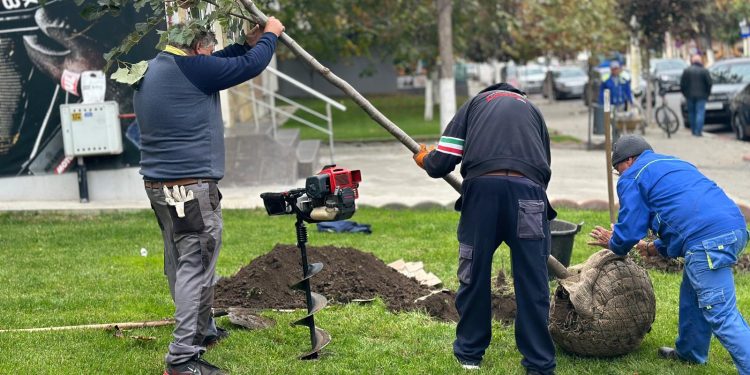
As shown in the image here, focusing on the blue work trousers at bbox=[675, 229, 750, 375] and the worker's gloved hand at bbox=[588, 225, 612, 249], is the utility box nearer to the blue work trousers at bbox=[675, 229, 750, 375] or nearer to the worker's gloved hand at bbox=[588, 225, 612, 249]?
the worker's gloved hand at bbox=[588, 225, 612, 249]

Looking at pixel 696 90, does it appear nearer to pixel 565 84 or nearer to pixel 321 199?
pixel 321 199

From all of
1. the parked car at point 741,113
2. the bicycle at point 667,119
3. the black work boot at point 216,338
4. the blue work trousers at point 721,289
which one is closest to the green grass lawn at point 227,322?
→ the black work boot at point 216,338

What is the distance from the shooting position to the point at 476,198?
562cm

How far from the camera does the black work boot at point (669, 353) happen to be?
20.2 ft

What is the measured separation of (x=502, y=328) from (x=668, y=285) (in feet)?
6.36

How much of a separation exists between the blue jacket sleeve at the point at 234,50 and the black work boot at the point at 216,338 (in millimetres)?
1800

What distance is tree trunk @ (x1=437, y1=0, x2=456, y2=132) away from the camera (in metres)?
20.7

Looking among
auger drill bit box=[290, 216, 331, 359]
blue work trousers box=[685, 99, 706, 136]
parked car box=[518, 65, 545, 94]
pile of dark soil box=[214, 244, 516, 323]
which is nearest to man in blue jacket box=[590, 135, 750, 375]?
pile of dark soil box=[214, 244, 516, 323]

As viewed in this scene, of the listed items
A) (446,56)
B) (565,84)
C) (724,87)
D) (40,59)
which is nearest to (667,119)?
(724,87)

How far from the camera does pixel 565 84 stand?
41.7 metres

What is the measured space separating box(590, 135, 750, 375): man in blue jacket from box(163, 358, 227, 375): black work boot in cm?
243

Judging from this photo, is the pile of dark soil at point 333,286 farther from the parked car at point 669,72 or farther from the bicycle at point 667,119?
the parked car at point 669,72

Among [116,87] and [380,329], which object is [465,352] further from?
[116,87]

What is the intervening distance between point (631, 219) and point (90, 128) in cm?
851
